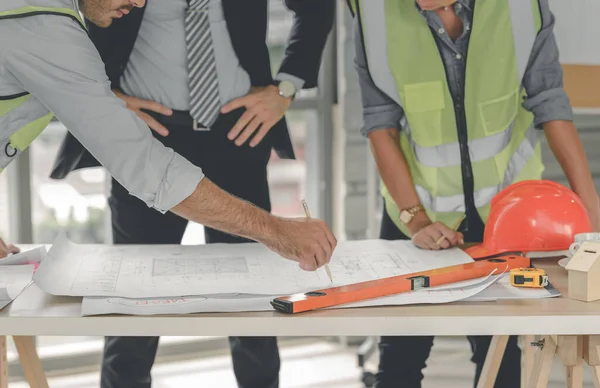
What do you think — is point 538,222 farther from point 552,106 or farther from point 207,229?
point 207,229

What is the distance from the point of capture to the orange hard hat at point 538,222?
1.54 meters

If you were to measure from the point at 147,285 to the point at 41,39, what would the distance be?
434mm

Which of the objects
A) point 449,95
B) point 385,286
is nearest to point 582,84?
point 449,95

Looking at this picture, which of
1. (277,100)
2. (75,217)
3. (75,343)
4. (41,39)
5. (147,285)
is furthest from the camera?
(75,217)

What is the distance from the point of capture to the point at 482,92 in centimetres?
184

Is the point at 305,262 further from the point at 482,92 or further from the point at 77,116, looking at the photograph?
the point at 482,92

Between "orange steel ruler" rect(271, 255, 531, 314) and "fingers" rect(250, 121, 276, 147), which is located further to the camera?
"fingers" rect(250, 121, 276, 147)

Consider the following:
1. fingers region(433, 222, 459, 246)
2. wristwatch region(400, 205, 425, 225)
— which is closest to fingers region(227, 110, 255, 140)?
wristwatch region(400, 205, 425, 225)

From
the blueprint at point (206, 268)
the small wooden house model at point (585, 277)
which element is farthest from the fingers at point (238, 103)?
the small wooden house model at point (585, 277)

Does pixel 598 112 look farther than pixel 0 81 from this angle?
Yes

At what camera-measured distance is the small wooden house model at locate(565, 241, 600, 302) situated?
126cm

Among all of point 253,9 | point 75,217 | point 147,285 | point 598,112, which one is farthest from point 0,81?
point 75,217

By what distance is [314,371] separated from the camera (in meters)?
3.20

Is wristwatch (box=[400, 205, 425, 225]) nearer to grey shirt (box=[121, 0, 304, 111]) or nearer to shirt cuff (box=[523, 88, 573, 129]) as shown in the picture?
shirt cuff (box=[523, 88, 573, 129])
